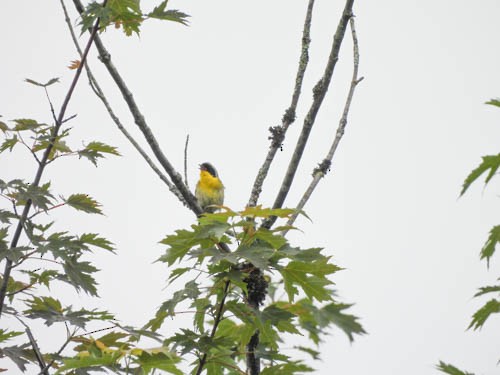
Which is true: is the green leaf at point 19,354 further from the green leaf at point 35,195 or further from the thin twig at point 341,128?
the thin twig at point 341,128

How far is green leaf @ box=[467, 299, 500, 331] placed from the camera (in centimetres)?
246

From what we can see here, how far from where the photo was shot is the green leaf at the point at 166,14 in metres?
3.28

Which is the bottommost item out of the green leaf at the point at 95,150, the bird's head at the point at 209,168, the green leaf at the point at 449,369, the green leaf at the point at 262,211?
the green leaf at the point at 449,369

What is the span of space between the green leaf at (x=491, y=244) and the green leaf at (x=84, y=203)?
1.94 m

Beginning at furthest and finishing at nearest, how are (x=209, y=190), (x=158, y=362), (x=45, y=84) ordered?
(x=209, y=190) → (x=45, y=84) → (x=158, y=362)

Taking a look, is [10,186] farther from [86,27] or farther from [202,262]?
[202,262]

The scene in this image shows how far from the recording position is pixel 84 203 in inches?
128

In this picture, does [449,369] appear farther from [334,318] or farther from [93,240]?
[93,240]

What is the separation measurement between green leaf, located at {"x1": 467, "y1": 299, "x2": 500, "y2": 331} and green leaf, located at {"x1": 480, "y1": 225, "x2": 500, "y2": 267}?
0.19 meters

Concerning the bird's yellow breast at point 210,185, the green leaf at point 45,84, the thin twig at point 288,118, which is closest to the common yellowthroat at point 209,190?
the bird's yellow breast at point 210,185

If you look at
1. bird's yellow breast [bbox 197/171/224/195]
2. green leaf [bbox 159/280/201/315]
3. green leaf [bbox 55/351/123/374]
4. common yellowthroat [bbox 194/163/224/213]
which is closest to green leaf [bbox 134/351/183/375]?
green leaf [bbox 55/351/123/374]

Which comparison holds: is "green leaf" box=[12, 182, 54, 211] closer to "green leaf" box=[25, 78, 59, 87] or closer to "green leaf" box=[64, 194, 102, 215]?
"green leaf" box=[64, 194, 102, 215]

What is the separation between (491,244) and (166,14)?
2.06 metres

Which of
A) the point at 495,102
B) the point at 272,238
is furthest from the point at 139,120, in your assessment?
the point at 495,102
